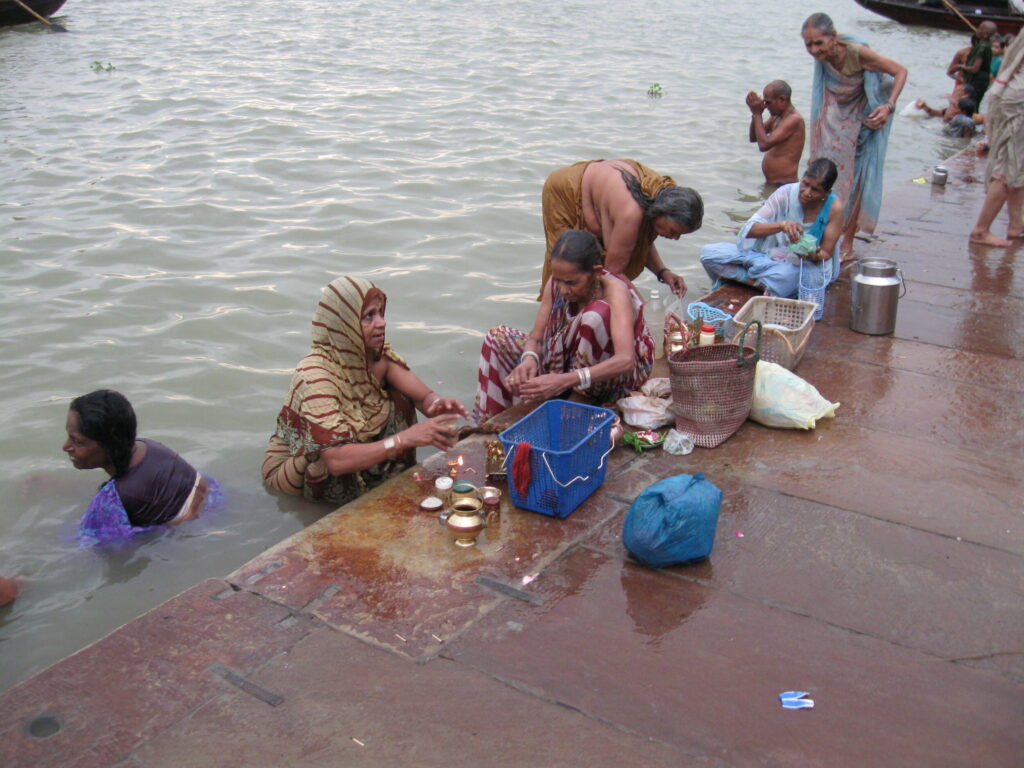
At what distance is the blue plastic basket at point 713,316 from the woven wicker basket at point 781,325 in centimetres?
11

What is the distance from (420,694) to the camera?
8.27 ft

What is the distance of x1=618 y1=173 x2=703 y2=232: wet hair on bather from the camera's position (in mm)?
4258

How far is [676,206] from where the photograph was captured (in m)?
4.28

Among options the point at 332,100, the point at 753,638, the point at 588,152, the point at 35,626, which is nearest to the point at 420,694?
the point at 753,638

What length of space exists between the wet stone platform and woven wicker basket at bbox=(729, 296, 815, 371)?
80cm

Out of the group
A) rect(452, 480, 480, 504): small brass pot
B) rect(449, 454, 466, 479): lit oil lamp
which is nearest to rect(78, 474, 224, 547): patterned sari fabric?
rect(449, 454, 466, 479): lit oil lamp

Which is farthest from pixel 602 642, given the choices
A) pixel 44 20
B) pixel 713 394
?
pixel 44 20

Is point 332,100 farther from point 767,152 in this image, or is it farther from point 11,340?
point 11,340

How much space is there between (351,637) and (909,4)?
2391 cm

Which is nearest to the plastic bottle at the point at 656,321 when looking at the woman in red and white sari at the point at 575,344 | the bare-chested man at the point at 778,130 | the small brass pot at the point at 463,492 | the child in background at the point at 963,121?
the woman in red and white sari at the point at 575,344

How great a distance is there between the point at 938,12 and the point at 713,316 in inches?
795

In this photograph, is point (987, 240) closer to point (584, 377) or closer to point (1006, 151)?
point (1006, 151)

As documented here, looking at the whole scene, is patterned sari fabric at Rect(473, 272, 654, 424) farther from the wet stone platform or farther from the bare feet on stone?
the bare feet on stone

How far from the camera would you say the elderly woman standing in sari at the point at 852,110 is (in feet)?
19.5
